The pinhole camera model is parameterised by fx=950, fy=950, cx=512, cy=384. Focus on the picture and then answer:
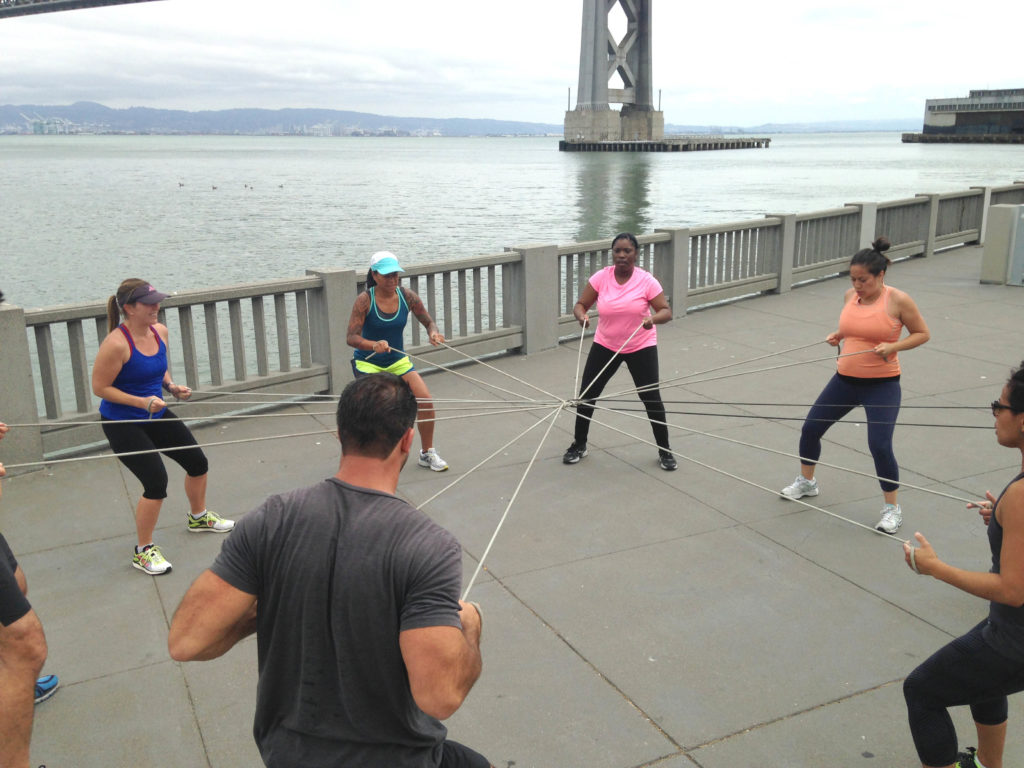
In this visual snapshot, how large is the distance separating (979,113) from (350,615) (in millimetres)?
175747

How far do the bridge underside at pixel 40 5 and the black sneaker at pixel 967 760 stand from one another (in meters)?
101

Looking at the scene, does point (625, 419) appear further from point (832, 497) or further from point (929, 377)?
point (929, 377)

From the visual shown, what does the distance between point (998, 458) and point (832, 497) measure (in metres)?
1.55

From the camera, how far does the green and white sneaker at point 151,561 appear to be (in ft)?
16.8

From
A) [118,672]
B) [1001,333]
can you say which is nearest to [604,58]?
[1001,333]

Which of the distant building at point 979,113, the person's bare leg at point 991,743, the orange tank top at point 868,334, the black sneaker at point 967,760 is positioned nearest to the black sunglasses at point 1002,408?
the person's bare leg at point 991,743

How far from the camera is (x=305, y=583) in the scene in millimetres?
2143

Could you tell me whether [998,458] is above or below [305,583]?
below

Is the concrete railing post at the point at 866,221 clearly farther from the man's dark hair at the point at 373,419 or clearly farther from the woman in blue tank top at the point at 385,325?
the man's dark hair at the point at 373,419

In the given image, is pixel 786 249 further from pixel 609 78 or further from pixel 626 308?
pixel 609 78

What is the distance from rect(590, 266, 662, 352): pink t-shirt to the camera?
6.68 m

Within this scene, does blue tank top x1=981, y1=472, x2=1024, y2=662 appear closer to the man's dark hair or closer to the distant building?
the man's dark hair

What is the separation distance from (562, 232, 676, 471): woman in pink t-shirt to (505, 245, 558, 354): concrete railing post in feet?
10.6

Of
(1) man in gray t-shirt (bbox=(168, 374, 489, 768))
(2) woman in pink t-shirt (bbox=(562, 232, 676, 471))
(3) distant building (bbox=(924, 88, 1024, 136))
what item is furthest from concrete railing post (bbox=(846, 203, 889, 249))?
(3) distant building (bbox=(924, 88, 1024, 136))
